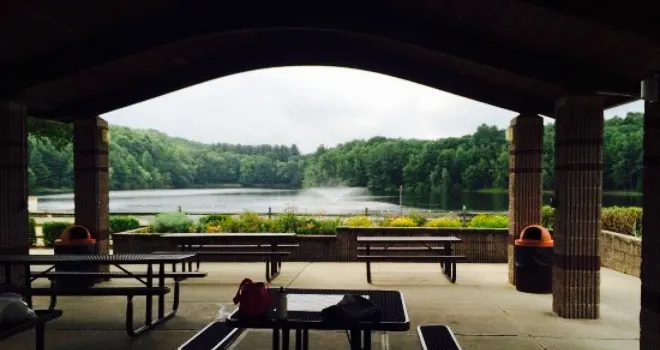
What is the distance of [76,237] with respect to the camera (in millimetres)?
9203

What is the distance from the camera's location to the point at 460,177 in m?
50.0

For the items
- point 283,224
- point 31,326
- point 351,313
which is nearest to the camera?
point 351,313

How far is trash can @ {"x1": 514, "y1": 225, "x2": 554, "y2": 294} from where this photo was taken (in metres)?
8.88

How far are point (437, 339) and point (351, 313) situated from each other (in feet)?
4.27

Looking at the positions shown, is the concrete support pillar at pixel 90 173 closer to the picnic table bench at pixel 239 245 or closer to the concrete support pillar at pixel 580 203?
the picnic table bench at pixel 239 245

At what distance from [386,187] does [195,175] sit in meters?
23.8

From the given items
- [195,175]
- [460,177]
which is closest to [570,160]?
[460,177]

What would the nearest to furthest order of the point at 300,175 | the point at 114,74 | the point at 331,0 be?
the point at 331,0 → the point at 114,74 → the point at 300,175

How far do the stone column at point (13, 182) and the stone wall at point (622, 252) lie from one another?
1045 centimetres

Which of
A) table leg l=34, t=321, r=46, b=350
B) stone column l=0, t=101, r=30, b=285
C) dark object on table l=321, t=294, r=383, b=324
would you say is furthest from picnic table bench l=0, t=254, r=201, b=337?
dark object on table l=321, t=294, r=383, b=324

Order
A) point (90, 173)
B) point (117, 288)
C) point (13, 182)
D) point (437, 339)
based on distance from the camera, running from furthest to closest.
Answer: point (90, 173) < point (13, 182) < point (117, 288) < point (437, 339)

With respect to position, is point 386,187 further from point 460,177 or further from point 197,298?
point 197,298

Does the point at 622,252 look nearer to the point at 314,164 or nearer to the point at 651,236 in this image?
the point at 651,236

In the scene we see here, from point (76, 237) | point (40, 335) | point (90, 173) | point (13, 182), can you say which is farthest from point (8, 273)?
point (90, 173)
